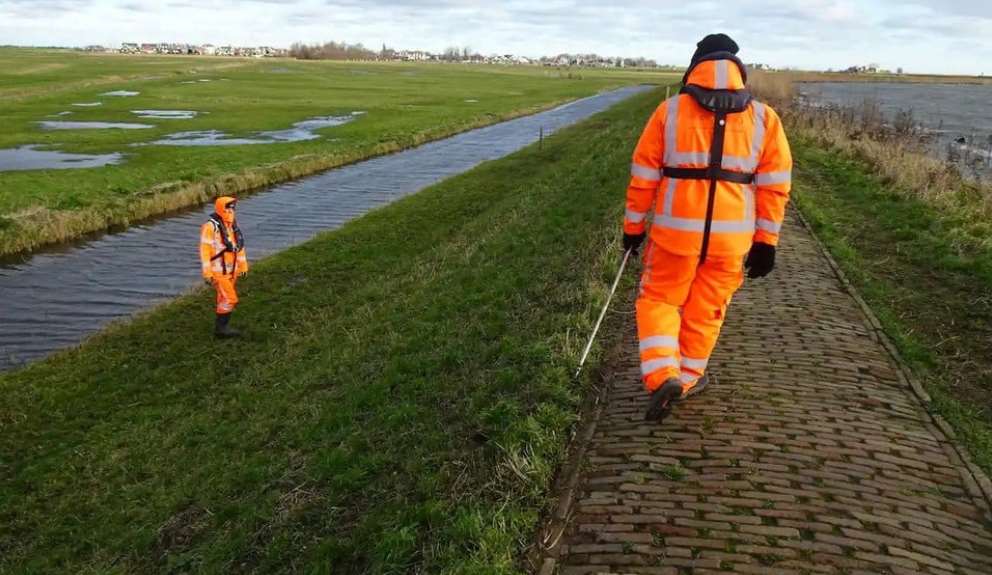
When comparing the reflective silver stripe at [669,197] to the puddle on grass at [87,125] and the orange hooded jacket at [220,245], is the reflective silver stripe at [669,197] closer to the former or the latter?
the orange hooded jacket at [220,245]

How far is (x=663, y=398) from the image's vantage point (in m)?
5.23

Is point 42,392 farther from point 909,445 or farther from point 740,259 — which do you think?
point 909,445

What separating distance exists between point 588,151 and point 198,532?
2697 centimetres

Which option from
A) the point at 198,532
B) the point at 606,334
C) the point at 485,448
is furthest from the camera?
the point at 606,334

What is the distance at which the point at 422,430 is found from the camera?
6.50 meters

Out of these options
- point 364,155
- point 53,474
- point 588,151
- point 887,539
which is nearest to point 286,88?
point 364,155

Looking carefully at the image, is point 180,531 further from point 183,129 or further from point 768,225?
point 183,129

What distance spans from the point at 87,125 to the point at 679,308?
161ft

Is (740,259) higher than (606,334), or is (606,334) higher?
(740,259)

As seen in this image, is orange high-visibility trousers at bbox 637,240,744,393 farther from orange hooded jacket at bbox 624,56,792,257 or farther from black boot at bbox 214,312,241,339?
black boot at bbox 214,312,241,339

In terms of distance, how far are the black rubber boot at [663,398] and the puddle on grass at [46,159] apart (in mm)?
30728

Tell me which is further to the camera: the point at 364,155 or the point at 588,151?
the point at 364,155

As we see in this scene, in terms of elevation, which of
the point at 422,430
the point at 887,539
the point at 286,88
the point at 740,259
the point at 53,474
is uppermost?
the point at 286,88

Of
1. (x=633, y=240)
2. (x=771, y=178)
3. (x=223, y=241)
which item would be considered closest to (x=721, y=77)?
(x=771, y=178)
